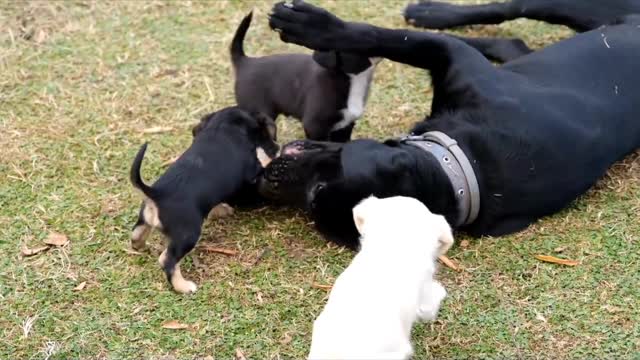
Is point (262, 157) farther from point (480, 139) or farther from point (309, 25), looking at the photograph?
point (480, 139)

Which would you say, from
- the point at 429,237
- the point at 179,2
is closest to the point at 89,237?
the point at 429,237

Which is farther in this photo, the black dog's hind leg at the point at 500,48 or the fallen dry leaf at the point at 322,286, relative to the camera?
the black dog's hind leg at the point at 500,48

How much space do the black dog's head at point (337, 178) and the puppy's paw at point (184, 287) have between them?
55 cm

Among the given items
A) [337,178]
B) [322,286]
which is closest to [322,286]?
[322,286]

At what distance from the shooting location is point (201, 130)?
3.69 metres

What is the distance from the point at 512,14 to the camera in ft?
16.3

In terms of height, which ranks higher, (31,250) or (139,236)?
(139,236)

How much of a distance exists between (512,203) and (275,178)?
0.98 metres

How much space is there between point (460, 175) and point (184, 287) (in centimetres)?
117

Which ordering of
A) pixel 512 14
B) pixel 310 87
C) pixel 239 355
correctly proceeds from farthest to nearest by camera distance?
pixel 512 14 < pixel 310 87 < pixel 239 355

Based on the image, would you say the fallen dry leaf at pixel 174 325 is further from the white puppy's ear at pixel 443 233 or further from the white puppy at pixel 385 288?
the white puppy's ear at pixel 443 233

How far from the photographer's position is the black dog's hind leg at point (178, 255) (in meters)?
3.33

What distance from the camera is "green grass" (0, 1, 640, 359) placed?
3.22 m

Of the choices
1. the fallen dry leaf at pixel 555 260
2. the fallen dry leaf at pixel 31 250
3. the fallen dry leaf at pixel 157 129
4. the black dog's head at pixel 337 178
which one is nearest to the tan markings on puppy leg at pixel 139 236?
the fallen dry leaf at pixel 31 250
